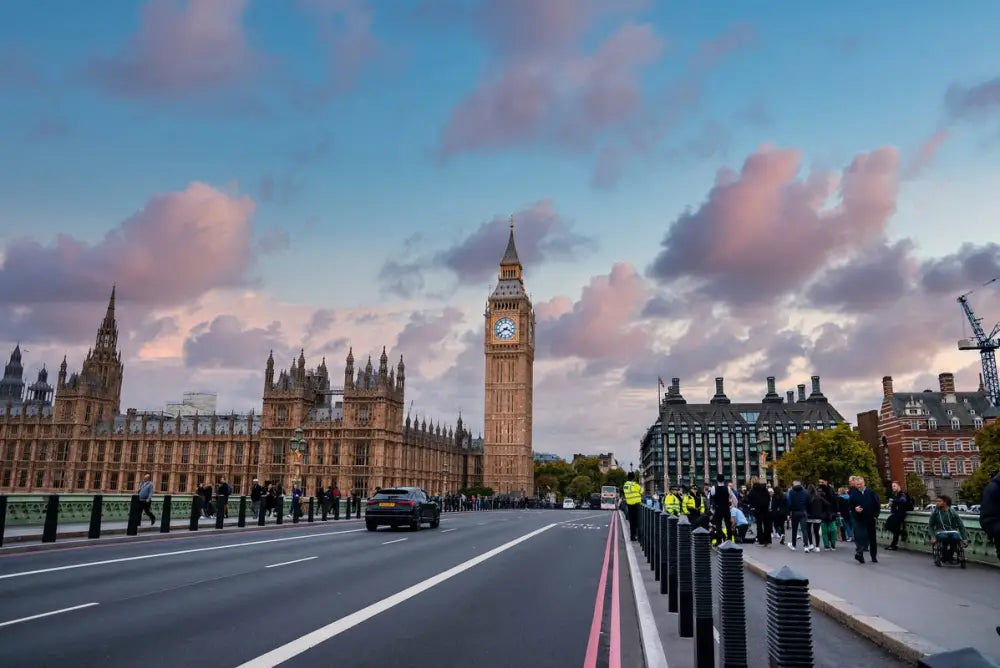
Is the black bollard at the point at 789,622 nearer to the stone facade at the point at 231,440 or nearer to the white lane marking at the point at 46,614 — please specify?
the white lane marking at the point at 46,614

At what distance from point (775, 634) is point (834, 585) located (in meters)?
9.50

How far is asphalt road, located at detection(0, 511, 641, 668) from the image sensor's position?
7.02 metres

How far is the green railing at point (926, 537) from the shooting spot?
15578mm

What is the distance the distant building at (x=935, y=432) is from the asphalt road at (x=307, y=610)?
85009 millimetres

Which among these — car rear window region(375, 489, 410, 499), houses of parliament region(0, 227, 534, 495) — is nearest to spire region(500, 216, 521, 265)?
houses of parliament region(0, 227, 534, 495)

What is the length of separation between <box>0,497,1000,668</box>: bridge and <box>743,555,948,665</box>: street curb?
0.13 feet

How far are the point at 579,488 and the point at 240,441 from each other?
71750mm

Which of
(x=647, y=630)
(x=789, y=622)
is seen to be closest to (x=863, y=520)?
(x=647, y=630)

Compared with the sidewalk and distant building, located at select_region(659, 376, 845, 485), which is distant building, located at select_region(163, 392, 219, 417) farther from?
the sidewalk

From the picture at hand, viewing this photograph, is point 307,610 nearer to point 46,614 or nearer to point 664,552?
point 46,614

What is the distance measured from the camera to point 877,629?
8.09 metres

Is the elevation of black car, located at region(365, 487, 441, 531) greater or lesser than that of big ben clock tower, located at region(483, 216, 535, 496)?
lesser

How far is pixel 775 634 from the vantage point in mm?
4020

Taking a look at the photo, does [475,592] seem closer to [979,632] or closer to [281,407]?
[979,632]
